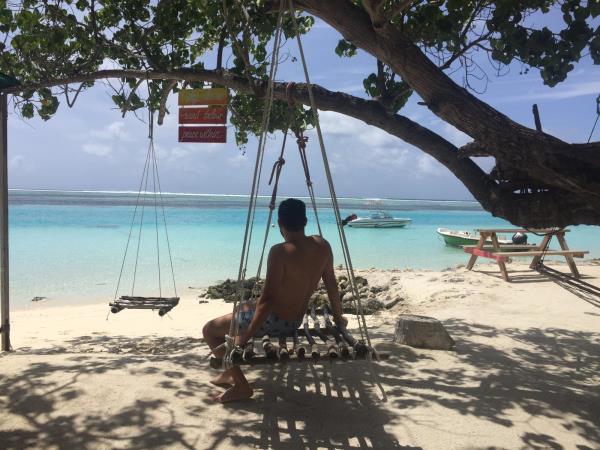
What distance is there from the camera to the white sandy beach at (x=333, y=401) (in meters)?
2.76

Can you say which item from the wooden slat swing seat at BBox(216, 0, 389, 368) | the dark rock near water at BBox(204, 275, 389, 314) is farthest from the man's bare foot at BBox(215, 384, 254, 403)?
the dark rock near water at BBox(204, 275, 389, 314)

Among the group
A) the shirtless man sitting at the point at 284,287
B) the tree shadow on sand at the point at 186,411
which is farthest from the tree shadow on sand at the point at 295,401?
the shirtless man sitting at the point at 284,287

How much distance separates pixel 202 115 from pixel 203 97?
0.18 meters

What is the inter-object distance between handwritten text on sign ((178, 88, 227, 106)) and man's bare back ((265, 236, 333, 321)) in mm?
2099

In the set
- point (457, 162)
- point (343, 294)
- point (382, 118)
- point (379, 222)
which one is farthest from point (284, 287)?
point (379, 222)

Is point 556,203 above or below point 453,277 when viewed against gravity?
above

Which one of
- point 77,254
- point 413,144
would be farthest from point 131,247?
point 413,144

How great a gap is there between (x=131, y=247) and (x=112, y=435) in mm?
18780

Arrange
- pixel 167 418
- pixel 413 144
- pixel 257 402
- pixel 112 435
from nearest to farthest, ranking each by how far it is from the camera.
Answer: pixel 112 435 → pixel 167 418 → pixel 257 402 → pixel 413 144

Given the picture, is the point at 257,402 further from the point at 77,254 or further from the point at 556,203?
the point at 77,254

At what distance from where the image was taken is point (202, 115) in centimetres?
488

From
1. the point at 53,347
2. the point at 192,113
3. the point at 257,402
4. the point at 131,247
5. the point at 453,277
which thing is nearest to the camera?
the point at 257,402

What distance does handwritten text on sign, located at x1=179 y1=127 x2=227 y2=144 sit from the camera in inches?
194

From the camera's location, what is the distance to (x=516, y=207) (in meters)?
3.38
